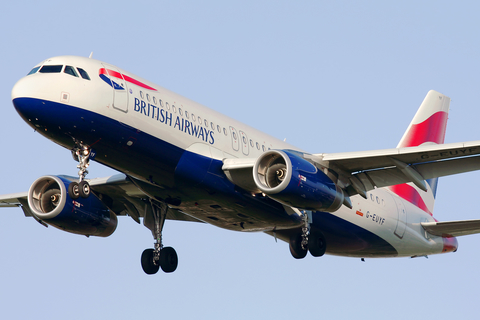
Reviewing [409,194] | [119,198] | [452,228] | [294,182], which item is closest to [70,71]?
[294,182]

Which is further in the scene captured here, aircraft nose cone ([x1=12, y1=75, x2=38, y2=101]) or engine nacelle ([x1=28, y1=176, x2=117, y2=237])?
engine nacelle ([x1=28, y1=176, x2=117, y2=237])

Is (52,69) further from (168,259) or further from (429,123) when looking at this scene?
(429,123)

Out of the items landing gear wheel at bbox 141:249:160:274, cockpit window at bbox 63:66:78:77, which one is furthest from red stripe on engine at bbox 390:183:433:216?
cockpit window at bbox 63:66:78:77

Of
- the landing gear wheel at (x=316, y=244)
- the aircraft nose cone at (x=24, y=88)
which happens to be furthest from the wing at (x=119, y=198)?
the landing gear wheel at (x=316, y=244)

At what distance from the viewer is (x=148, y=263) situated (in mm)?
32562

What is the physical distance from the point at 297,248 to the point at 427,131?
12.6 meters

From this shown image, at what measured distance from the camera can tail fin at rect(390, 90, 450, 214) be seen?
37.8 meters

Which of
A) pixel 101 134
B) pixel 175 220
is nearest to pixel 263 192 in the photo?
pixel 101 134

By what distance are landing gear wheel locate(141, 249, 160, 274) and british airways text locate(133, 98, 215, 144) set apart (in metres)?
7.23

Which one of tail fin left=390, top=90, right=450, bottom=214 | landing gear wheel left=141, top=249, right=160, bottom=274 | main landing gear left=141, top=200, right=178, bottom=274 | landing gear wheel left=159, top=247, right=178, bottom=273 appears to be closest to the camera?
main landing gear left=141, top=200, right=178, bottom=274

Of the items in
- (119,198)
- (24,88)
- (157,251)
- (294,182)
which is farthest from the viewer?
(119,198)

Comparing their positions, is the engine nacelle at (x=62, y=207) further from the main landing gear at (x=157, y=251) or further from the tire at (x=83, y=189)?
the tire at (x=83, y=189)

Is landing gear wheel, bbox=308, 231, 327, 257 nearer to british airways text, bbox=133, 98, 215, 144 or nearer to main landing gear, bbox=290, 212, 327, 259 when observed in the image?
main landing gear, bbox=290, 212, 327, 259

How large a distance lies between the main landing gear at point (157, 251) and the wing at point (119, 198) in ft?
1.23
